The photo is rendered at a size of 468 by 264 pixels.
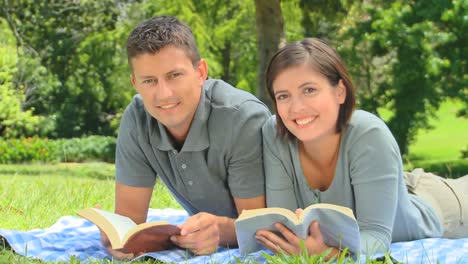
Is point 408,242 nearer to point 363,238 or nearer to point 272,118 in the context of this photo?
point 363,238

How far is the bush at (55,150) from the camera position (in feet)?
52.8

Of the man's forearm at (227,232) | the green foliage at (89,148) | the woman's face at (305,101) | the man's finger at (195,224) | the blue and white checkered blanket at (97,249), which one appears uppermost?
the woman's face at (305,101)

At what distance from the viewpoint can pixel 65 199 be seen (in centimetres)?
552

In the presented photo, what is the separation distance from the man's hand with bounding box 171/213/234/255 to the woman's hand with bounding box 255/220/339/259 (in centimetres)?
31

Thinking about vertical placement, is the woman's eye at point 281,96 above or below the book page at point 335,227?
above

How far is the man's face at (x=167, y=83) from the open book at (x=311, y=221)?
631mm

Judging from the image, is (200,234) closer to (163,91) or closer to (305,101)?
(163,91)

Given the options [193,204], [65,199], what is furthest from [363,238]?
[65,199]

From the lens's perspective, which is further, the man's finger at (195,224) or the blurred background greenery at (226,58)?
the blurred background greenery at (226,58)

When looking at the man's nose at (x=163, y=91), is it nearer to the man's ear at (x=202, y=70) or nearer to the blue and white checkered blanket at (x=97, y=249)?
the man's ear at (x=202, y=70)

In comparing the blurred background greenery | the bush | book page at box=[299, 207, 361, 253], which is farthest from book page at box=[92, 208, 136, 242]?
the bush

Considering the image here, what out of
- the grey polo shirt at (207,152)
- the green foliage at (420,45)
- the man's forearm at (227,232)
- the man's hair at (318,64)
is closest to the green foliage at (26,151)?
the green foliage at (420,45)

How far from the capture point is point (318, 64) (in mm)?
3129

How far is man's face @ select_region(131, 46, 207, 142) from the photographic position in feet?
10.6
